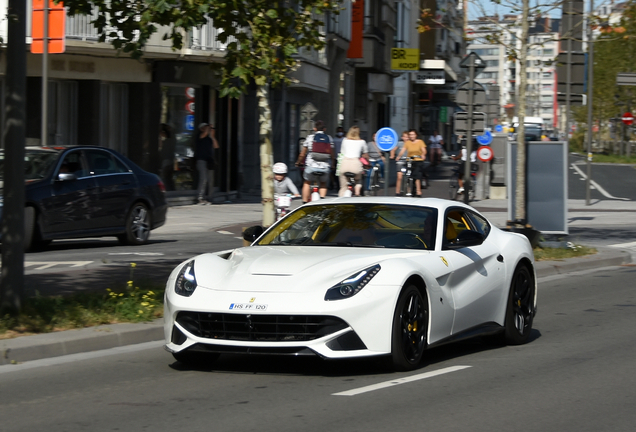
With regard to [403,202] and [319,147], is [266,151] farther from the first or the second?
[319,147]

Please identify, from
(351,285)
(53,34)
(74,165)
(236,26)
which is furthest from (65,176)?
(351,285)

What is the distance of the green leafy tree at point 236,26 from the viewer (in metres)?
10.6

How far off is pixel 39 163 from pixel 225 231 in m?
5.09

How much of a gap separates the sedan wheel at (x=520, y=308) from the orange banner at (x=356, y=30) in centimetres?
3371

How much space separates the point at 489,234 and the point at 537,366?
1.41 m

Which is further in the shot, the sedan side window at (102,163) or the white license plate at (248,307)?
the sedan side window at (102,163)

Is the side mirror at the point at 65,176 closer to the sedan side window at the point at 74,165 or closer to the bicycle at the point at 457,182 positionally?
the sedan side window at the point at 74,165

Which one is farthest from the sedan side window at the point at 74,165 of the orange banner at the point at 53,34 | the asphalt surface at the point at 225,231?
the asphalt surface at the point at 225,231

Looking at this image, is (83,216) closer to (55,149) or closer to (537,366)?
(55,149)

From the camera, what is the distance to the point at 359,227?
26.6 ft

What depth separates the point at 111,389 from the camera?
6906mm

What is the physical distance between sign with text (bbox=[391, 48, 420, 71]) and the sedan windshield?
94.6 feet

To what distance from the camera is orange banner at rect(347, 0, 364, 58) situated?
138ft

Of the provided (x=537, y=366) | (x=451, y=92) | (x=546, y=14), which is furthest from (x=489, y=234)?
(x=451, y=92)
